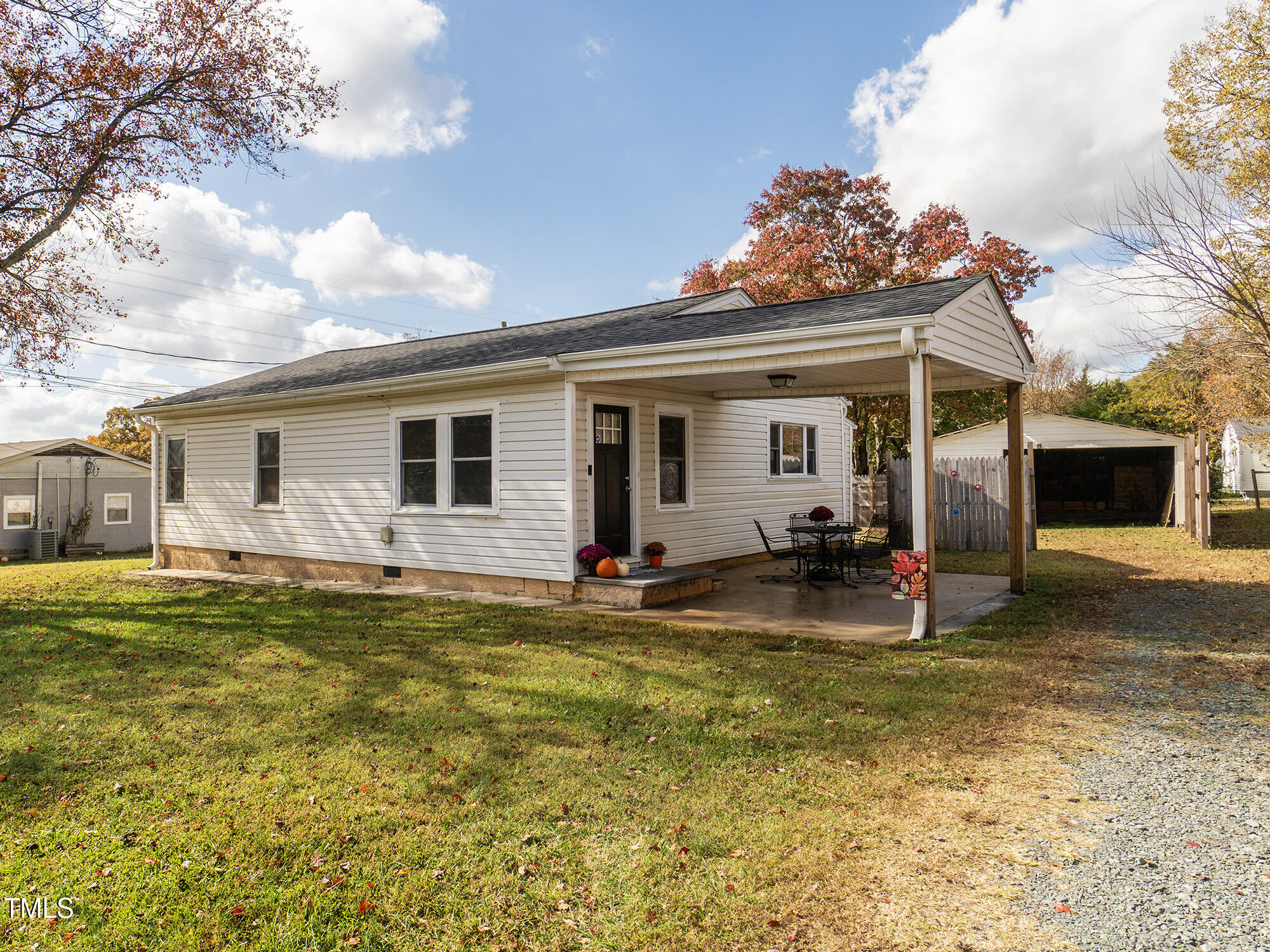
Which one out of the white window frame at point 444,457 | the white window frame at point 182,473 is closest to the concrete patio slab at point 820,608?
the white window frame at point 444,457

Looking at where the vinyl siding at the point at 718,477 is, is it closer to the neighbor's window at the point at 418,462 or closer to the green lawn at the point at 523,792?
the neighbor's window at the point at 418,462

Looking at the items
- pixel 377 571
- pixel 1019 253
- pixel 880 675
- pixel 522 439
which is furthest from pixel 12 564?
pixel 1019 253

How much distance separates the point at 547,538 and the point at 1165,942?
746cm

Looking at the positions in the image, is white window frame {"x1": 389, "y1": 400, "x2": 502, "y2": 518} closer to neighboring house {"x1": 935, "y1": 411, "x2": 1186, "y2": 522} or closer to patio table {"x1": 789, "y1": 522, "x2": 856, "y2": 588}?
patio table {"x1": 789, "y1": 522, "x2": 856, "y2": 588}

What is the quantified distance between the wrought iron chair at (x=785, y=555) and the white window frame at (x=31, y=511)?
20.3 meters

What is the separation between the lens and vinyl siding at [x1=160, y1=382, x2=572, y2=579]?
9.22m

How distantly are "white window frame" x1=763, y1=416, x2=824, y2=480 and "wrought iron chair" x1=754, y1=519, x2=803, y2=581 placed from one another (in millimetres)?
1090

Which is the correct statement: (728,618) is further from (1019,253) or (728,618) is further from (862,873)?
(1019,253)

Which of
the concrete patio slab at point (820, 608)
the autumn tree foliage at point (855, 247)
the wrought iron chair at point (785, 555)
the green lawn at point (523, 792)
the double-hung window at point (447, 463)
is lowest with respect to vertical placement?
the green lawn at point (523, 792)

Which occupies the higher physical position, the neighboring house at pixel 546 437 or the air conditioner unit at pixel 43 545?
the neighboring house at pixel 546 437

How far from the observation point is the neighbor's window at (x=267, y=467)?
1235cm

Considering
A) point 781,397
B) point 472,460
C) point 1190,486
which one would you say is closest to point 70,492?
point 472,460

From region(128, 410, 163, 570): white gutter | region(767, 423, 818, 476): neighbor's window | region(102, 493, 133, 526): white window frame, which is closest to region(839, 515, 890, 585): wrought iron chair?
region(767, 423, 818, 476): neighbor's window

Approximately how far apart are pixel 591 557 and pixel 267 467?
6.82 m
